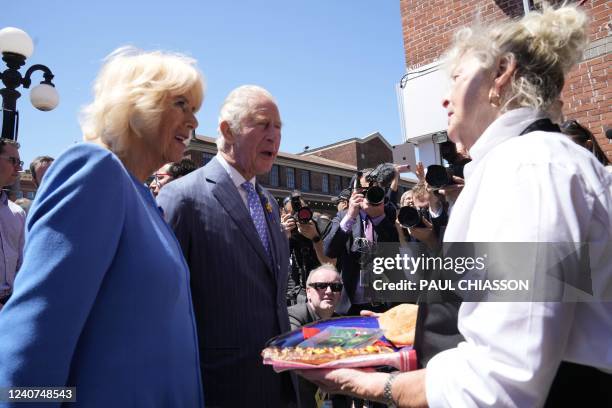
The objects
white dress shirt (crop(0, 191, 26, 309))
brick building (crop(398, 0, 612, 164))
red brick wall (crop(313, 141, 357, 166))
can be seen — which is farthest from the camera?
red brick wall (crop(313, 141, 357, 166))

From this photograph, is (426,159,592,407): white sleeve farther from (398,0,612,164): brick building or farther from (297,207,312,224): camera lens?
(398,0,612,164): brick building

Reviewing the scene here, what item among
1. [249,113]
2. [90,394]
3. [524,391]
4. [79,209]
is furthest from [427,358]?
[249,113]

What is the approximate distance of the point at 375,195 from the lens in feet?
12.5

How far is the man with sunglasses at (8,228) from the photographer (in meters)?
3.81

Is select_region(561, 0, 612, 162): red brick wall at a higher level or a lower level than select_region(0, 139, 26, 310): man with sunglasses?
higher

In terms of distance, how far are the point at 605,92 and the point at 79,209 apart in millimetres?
7126

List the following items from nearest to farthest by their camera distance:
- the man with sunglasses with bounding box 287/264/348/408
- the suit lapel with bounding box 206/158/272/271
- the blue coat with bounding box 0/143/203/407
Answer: the blue coat with bounding box 0/143/203/407 < the suit lapel with bounding box 206/158/272/271 < the man with sunglasses with bounding box 287/264/348/408

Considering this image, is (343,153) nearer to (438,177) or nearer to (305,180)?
(305,180)

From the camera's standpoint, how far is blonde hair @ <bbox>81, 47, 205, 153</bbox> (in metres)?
1.49

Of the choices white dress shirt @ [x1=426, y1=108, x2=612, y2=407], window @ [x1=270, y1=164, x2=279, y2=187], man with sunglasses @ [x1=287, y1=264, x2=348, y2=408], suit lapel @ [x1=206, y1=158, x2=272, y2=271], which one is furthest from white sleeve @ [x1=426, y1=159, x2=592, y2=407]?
window @ [x1=270, y1=164, x2=279, y2=187]

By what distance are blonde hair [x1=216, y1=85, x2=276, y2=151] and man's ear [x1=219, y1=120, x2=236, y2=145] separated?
0.05 feet

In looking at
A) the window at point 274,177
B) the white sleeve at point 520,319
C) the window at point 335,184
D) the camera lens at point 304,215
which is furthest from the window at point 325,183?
the white sleeve at point 520,319

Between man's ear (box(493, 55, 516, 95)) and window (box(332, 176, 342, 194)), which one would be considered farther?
window (box(332, 176, 342, 194))

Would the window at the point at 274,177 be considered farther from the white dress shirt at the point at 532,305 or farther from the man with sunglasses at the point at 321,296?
the white dress shirt at the point at 532,305
